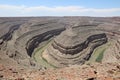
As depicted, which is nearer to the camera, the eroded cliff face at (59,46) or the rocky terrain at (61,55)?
the rocky terrain at (61,55)

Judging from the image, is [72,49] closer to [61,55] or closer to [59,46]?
[61,55]

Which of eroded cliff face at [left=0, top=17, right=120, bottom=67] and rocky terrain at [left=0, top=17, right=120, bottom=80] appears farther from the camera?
eroded cliff face at [left=0, top=17, right=120, bottom=67]

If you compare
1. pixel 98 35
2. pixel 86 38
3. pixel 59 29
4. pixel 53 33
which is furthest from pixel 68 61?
pixel 59 29

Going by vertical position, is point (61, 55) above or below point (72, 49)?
below

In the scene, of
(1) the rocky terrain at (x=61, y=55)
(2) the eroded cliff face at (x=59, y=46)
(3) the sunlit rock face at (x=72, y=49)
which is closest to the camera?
(1) the rocky terrain at (x=61, y=55)

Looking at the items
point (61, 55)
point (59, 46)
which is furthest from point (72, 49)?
point (59, 46)

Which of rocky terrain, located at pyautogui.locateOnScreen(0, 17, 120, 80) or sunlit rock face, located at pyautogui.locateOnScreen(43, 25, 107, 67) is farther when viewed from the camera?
sunlit rock face, located at pyautogui.locateOnScreen(43, 25, 107, 67)

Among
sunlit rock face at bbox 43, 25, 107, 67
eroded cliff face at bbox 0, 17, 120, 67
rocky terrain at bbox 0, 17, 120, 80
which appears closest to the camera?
rocky terrain at bbox 0, 17, 120, 80

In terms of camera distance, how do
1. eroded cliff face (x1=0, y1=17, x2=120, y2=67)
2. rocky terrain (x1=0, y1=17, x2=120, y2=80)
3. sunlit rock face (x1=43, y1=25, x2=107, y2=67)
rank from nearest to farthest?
→ rocky terrain (x1=0, y1=17, x2=120, y2=80) → eroded cliff face (x1=0, y1=17, x2=120, y2=67) → sunlit rock face (x1=43, y1=25, x2=107, y2=67)

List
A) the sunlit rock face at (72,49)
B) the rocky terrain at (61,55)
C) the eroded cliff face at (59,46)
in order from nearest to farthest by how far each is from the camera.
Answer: the rocky terrain at (61,55) → the eroded cliff face at (59,46) → the sunlit rock face at (72,49)
